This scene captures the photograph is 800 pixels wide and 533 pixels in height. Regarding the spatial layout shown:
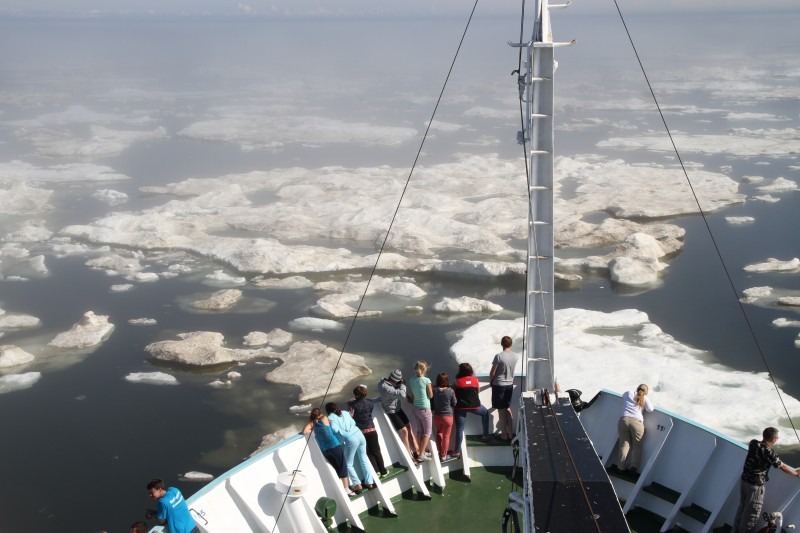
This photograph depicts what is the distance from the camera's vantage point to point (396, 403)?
235 inches

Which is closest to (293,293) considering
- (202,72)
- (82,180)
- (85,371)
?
(85,371)

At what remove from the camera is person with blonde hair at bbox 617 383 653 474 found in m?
5.77

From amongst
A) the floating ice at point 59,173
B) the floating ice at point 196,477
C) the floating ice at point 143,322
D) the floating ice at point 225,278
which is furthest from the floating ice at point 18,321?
the floating ice at point 59,173

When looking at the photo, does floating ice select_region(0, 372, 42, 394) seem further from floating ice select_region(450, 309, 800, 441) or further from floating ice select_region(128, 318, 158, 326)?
floating ice select_region(450, 309, 800, 441)

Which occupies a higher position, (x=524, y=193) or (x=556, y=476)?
(x=556, y=476)

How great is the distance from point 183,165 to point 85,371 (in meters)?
16.8

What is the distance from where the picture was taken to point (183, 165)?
28016mm

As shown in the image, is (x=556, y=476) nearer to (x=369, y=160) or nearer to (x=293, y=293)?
(x=293, y=293)

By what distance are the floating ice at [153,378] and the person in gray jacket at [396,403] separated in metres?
6.66

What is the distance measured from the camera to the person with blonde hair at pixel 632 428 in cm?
577

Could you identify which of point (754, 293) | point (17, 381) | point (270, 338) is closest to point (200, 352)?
point (270, 338)

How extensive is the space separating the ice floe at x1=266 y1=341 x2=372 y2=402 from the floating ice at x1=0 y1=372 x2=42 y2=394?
135 inches

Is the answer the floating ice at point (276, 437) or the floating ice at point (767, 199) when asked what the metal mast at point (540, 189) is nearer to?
the floating ice at point (276, 437)

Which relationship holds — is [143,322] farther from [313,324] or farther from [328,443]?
[328,443]
